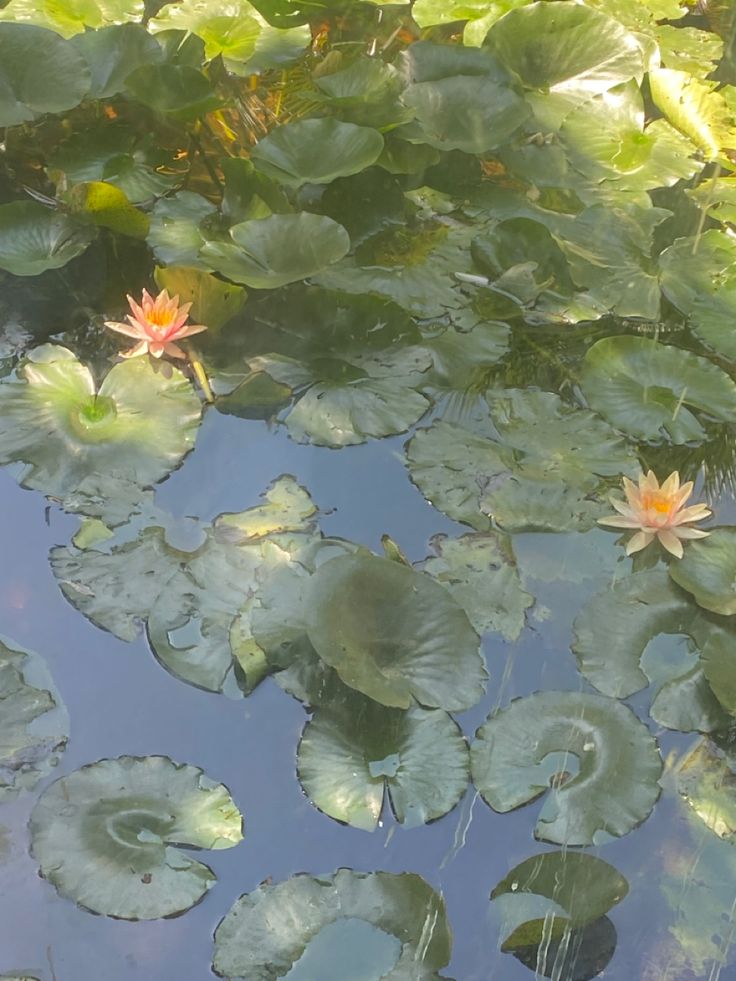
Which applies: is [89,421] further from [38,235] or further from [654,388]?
[654,388]

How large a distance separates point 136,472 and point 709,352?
127 cm

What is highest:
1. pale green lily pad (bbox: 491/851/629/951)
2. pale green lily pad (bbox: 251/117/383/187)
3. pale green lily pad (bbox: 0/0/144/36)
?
pale green lily pad (bbox: 0/0/144/36)

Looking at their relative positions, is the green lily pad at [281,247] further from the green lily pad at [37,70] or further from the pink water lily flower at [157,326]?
the green lily pad at [37,70]

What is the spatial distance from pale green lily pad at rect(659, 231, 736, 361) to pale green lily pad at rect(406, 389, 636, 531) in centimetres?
41

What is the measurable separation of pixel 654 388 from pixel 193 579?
1.03 m

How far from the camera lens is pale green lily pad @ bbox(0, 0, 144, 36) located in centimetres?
266

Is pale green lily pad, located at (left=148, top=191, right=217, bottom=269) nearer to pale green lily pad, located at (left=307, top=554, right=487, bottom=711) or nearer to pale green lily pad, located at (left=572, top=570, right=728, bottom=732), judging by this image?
pale green lily pad, located at (left=307, top=554, right=487, bottom=711)

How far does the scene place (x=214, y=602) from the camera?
1641 mm

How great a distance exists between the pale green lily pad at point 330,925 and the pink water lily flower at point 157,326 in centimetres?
111

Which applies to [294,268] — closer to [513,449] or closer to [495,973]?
[513,449]

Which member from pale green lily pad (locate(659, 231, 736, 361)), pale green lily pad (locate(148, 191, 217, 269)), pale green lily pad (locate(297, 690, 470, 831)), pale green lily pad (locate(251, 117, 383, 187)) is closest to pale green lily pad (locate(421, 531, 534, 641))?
pale green lily pad (locate(297, 690, 470, 831))

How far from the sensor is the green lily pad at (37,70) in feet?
7.68

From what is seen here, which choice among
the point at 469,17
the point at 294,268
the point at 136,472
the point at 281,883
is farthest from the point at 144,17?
the point at 281,883

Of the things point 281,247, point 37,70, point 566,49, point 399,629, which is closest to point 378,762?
point 399,629
